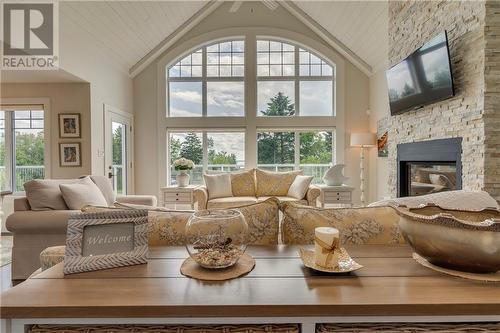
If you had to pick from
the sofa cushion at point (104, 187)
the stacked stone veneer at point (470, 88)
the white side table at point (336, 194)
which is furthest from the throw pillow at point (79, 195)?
the stacked stone veneer at point (470, 88)

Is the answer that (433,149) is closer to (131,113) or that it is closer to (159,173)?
(159,173)

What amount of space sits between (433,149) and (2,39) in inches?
182

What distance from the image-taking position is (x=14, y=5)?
304 centimetres

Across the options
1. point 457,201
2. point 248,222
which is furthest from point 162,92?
point 457,201

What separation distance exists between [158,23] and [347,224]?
4.75m

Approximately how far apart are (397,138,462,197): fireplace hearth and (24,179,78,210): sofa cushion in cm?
356

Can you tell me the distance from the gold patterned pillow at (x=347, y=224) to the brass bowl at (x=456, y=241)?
315mm

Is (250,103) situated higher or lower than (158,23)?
lower

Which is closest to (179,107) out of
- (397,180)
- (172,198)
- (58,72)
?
(172,198)

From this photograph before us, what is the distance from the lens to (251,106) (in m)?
5.57

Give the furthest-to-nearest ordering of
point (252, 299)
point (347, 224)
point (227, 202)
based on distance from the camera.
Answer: point (227, 202) → point (347, 224) → point (252, 299)

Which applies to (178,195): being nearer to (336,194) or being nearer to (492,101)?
(336,194)

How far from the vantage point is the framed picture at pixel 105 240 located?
2.93 feet

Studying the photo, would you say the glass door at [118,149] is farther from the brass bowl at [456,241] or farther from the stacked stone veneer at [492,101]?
the stacked stone veneer at [492,101]
